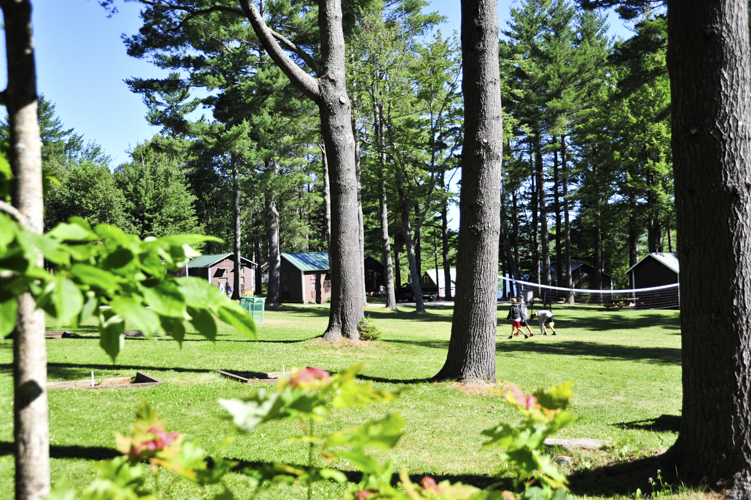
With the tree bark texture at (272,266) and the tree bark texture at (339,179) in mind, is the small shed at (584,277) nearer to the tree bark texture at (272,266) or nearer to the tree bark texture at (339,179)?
the tree bark texture at (272,266)

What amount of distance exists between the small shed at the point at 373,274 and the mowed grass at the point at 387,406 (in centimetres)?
3181

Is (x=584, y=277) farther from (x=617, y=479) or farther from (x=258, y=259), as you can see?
(x=617, y=479)

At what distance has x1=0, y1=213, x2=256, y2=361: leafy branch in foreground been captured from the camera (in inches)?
34.7

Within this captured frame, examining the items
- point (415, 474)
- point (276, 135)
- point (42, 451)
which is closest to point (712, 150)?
point (415, 474)

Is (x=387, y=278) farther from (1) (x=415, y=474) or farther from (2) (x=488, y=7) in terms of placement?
(1) (x=415, y=474)

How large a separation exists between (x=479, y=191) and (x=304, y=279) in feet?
101

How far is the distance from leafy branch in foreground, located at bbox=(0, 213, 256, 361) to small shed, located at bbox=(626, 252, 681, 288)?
31534 mm

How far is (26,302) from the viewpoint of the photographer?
1209 millimetres

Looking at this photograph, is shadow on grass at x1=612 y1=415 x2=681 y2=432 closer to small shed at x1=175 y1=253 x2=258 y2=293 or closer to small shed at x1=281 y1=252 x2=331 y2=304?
small shed at x1=281 y1=252 x2=331 y2=304

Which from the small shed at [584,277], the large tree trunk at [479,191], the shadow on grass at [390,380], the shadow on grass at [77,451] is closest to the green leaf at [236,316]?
the shadow on grass at [77,451]

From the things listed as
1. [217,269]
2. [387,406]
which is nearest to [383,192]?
[217,269]

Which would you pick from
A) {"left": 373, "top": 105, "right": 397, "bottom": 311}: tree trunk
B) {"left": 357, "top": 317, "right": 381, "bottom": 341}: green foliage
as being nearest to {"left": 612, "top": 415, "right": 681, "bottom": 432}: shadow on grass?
{"left": 357, "top": 317, "right": 381, "bottom": 341}: green foliage

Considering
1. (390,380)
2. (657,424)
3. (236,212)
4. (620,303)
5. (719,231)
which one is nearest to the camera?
(719,231)

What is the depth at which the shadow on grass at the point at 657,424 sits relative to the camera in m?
5.65
